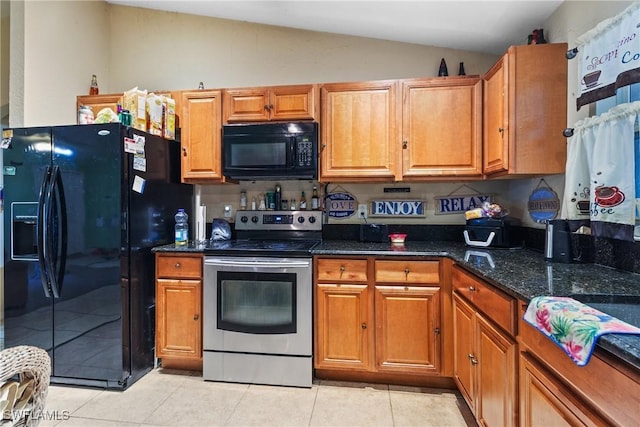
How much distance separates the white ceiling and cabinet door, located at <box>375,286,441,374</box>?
1.78 metres

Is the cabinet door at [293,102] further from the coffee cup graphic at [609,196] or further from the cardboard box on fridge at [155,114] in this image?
the coffee cup graphic at [609,196]

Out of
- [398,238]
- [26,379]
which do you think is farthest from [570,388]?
[398,238]

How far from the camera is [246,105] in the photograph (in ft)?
8.03

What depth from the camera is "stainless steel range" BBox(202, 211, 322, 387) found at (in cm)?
208

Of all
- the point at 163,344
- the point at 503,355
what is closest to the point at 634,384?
the point at 503,355

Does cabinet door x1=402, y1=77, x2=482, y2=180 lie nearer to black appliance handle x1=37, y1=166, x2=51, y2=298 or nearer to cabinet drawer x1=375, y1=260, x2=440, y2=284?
cabinet drawer x1=375, y1=260, x2=440, y2=284

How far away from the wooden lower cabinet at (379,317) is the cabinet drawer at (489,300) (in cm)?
26

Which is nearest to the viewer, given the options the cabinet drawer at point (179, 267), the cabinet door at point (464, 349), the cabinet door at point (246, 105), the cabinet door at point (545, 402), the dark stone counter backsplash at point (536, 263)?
the cabinet door at point (545, 402)

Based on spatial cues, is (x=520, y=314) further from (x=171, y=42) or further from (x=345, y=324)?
(x=171, y=42)

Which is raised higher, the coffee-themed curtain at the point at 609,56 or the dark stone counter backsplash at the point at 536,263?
the coffee-themed curtain at the point at 609,56

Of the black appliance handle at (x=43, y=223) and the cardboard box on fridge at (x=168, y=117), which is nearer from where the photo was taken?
the black appliance handle at (x=43, y=223)

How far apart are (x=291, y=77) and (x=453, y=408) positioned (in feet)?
8.82

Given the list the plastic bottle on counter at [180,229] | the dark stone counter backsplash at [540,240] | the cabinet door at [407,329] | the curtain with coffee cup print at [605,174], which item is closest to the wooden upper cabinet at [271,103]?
the plastic bottle on counter at [180,229]

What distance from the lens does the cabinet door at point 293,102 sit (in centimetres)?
237
